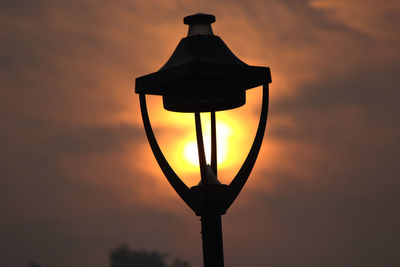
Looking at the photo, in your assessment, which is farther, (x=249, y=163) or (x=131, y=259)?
(x=131, y=259)

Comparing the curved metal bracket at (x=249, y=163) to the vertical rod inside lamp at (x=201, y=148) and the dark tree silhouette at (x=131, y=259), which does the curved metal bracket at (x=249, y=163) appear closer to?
the vertical rod inside lamp at (x=201, y=148)

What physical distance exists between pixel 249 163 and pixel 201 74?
88 centimetres

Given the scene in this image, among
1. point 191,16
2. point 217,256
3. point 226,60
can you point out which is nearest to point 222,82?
point 226,60

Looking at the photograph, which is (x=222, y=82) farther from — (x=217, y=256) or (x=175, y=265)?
(x=175, y=265)

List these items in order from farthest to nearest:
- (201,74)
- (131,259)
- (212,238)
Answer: (131,259)
(212,238)
(201,74)

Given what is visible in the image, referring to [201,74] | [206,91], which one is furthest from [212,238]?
[201,74]

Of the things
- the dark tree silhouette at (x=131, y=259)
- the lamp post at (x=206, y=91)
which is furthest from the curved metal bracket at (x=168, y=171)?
the dark tree silhouette at (x=131, y=259)

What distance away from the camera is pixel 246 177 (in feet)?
24.3

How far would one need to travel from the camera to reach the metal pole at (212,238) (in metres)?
7.33

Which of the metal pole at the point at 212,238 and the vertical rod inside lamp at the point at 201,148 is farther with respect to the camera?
the metal pole at the point at 212,238

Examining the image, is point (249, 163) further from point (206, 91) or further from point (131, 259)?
point (131, 259)

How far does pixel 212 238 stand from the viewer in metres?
7.38

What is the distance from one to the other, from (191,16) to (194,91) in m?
0.82

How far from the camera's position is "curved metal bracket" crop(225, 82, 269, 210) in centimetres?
738
